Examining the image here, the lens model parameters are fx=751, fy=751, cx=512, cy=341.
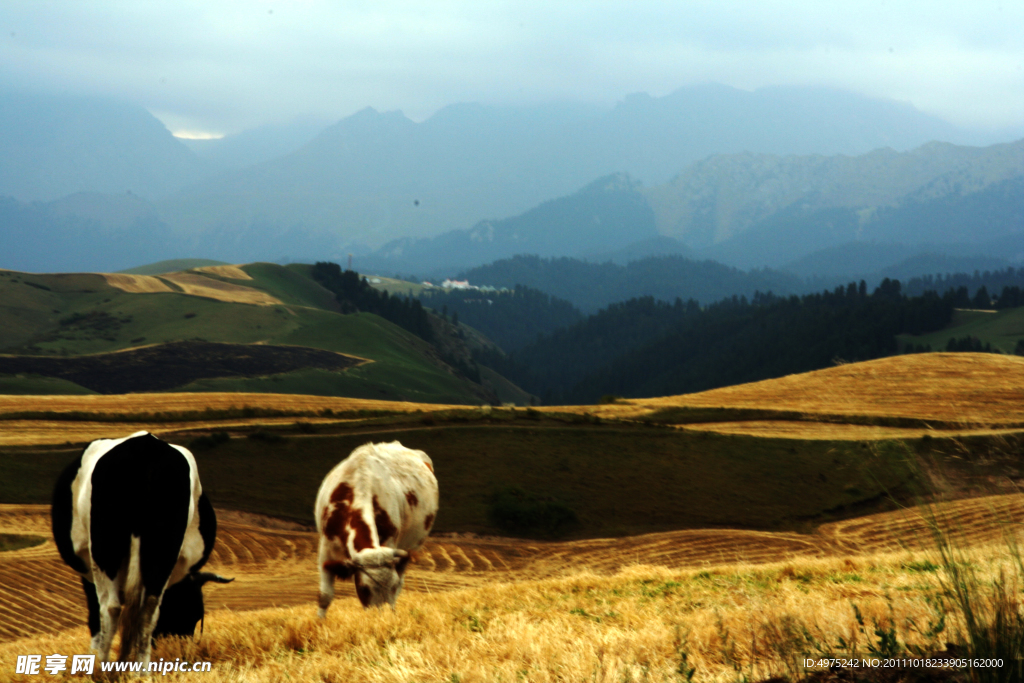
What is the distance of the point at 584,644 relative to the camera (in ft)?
22.7

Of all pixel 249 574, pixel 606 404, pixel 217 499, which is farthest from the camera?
pixel 606 404

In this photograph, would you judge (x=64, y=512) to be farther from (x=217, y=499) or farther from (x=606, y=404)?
(x=606, y=404)

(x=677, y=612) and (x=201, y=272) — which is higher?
(x=201, y=272)

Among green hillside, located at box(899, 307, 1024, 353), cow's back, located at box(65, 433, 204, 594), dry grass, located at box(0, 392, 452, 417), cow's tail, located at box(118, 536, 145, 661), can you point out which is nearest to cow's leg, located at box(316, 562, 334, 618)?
cow's back, located at box(65, 433, 204, 594)

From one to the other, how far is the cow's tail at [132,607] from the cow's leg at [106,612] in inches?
3.4

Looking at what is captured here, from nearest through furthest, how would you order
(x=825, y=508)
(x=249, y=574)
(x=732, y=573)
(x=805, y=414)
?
(x=732, y=573), (x=249, y=574), (x=825, y=508), (x=805, y=414)

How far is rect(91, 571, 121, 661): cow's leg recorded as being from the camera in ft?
25.2

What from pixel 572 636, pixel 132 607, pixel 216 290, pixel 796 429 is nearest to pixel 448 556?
pixel 132 607

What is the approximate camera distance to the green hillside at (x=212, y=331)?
121750 mm

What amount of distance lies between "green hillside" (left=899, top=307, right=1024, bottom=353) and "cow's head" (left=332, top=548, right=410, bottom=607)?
16815cm

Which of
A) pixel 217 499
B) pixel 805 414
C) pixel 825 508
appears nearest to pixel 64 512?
pixel 217 499

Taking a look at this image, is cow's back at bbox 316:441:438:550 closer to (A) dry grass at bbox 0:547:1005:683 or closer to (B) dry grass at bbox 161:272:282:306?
(A) dry grass at bbox 0:547:1005:683

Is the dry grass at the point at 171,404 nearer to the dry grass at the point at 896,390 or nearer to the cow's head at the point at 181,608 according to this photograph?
the dry grass at the point at 896,390

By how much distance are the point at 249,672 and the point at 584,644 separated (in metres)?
3.12
